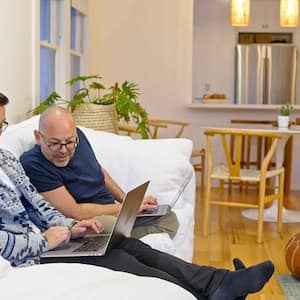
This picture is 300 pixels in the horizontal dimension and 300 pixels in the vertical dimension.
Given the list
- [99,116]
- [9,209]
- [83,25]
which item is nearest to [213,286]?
[9,209]

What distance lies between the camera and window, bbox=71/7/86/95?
5.74 m

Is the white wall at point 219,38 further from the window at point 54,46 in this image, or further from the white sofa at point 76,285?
the white sofa at point 76,285

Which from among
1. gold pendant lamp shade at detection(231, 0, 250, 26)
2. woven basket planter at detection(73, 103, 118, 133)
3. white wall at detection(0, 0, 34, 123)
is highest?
gold pendant lamp shade at detection(231, 0, 250, 26)

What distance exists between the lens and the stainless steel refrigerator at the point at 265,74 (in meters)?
8.33

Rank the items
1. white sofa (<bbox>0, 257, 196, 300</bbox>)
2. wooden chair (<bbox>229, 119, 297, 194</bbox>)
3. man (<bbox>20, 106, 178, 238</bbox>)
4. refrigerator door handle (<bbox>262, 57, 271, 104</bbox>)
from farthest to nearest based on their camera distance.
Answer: refrigerator door handle (<bbox>262, 57, 271, 104</bbox>) < wooden chair (<bbox>229, 119, 297, 194</bbox>) < man (<bbox>20, 106, 178, 238</bbox>) < white sofa (<bbox>0, 257, 196, 300</bbox>)

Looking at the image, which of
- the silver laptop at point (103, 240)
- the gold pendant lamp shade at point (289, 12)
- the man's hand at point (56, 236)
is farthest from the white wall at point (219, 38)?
the man's hand at point (56, 236)

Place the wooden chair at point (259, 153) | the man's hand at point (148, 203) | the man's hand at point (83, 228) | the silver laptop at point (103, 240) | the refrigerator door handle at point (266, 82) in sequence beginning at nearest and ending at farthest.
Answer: the silver laptop at point (103, 240), the man's hand at point (83, 228), the man's hand at point (148, 203), the wooden chair at point (259, 153), the refrigerator door handle at point (266, 82)

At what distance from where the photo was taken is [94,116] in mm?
3910

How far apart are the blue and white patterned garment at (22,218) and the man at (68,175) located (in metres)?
0.15

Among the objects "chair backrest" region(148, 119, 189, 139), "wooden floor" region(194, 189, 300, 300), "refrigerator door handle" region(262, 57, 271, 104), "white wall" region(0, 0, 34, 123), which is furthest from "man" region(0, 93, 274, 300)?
"refrigerator door handle" region(262, 57, 271, 104)

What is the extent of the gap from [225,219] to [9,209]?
331 centimetres

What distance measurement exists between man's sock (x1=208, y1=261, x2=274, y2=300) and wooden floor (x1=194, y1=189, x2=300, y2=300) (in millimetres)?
1211

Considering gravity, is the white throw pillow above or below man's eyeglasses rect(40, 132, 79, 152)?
below

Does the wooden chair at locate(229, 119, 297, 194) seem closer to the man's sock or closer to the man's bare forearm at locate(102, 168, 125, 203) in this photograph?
the man's bare forearm at locate(102, 168, 125, 203)
